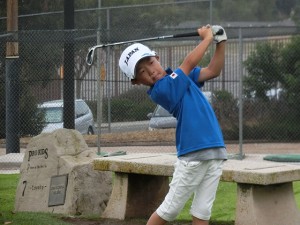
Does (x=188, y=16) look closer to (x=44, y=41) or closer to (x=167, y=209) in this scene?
(x=44, y=41)

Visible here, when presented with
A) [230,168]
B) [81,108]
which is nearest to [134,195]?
[230,168]

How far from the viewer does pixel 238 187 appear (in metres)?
7.99

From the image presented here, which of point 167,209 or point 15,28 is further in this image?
point 15,28

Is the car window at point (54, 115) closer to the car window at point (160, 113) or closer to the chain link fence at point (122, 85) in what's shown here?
the chain link fence at point (122, 85)

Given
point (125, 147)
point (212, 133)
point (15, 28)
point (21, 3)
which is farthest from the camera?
point (21, 3)

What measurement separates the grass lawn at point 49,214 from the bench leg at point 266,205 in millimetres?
582

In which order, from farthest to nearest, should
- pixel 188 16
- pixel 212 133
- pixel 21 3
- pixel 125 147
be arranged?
pixel 188 16 → pixel 21 3 → pixel 125 147 → pixel 212 133

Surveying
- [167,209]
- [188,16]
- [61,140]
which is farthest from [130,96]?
[167,209]

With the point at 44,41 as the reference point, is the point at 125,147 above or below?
below

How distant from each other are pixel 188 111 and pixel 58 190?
367 cm

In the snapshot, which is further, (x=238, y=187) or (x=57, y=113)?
(x=57, y=113)

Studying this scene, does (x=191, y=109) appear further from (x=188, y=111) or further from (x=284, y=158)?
(x=284, y=158)

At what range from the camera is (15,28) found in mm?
15242

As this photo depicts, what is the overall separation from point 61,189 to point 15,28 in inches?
241
